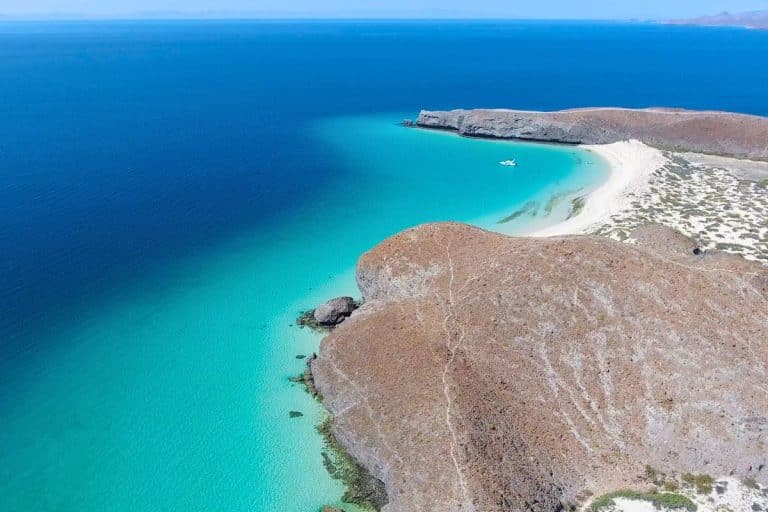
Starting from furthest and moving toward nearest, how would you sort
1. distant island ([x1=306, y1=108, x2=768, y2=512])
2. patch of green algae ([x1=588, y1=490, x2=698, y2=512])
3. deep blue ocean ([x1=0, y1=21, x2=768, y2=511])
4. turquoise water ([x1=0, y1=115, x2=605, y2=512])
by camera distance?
deep blue ocean ([x1=0, y1=21, x2=768, y2=511]), turquoise water ([x1=0, y1=115, x2=605, y2=512]), distant island ([x1=306, y1=108, x2=768, y2=512]), patch of green algae ([x1=588, y1=490, x2=698, y2=512])

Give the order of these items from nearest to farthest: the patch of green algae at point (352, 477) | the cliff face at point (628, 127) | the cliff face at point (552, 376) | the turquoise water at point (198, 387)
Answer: the cliff face at point (552, 376), the patch of green algae at point (352, 477), the turquoise water at point (198, 387), the cliff face at point (628, 127)

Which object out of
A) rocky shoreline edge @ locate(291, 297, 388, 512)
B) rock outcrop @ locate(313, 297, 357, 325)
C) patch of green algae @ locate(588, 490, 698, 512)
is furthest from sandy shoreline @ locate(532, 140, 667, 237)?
patch of green algae @ locate(588, 490, 698, 512)

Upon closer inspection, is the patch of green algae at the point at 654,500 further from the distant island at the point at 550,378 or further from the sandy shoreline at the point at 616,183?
the sandy shoreline at the point at 616,183

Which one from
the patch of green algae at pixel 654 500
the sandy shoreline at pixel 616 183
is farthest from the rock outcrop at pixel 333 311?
the sandy shoreline at pixel 616 183

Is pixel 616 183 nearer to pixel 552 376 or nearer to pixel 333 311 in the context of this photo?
pixel 333 311

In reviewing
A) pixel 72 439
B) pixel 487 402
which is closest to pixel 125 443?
pixel 72 439

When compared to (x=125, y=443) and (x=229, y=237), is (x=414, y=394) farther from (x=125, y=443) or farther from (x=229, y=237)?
(x=229, y=237)

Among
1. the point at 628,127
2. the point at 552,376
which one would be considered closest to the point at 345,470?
the point at 552,376

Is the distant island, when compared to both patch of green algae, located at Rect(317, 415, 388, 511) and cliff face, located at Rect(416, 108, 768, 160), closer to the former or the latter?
patch of green algae, located at Rect(317, 415, 388, 511)
